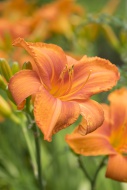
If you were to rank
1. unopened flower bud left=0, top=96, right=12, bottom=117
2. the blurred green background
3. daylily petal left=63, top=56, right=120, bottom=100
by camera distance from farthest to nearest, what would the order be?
the blurred green background < unopened flower bud left=0, top=96, right=12, bottom=117 < daylily petal left=63, top=56, right=120, bottom=100

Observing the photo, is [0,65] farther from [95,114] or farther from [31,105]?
[95,114]

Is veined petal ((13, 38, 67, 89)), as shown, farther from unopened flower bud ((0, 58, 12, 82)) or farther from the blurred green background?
the blurred green background

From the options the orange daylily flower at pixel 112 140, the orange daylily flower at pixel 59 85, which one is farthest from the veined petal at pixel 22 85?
the orange daylily flower at pixel 112 140

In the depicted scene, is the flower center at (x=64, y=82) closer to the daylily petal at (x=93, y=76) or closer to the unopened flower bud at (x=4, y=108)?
the daylily petal at (x=93, y=76)

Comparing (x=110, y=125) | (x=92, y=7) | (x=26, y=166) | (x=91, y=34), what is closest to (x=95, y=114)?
(x=110, y=125)

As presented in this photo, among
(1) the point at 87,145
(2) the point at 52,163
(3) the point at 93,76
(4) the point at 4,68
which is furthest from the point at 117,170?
(2) the point at 52,163

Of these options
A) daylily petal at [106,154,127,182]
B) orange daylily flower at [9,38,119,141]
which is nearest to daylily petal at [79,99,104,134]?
orange daylily flower at [9,38,119,141]

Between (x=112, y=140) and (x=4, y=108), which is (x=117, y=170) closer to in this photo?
(x=112, y=140)
